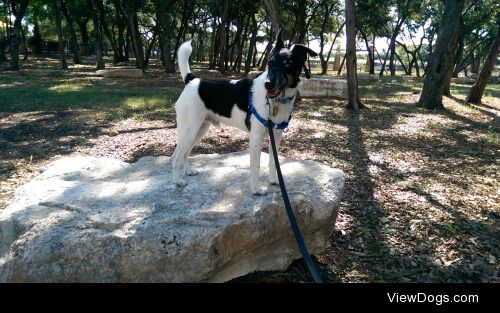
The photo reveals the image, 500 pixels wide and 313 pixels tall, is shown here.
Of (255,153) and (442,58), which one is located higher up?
(442,58)

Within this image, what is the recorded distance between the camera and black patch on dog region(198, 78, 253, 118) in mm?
4062

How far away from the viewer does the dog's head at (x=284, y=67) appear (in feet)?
11.3

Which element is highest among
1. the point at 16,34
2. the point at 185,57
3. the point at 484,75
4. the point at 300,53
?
the point at 16,34

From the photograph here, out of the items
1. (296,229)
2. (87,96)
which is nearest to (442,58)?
(296,229)

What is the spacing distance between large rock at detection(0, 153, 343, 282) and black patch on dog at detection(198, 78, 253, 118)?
0.88m

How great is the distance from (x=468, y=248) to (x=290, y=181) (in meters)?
2.17

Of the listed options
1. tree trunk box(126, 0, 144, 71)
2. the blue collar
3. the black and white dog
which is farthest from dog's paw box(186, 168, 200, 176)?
tree trunk box(126, 0, 144, 71)

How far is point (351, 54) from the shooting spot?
12.4 meters

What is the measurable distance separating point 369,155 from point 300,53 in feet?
15.6

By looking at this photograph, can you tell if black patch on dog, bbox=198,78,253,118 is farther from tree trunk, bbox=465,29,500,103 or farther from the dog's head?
tree trunk, bbox=465,29,500,103

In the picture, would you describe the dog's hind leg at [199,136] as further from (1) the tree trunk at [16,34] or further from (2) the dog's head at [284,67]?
(1) the tree trunk at [16,34]

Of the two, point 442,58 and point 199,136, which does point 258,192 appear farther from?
point 442,58

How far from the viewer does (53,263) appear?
306 cm
